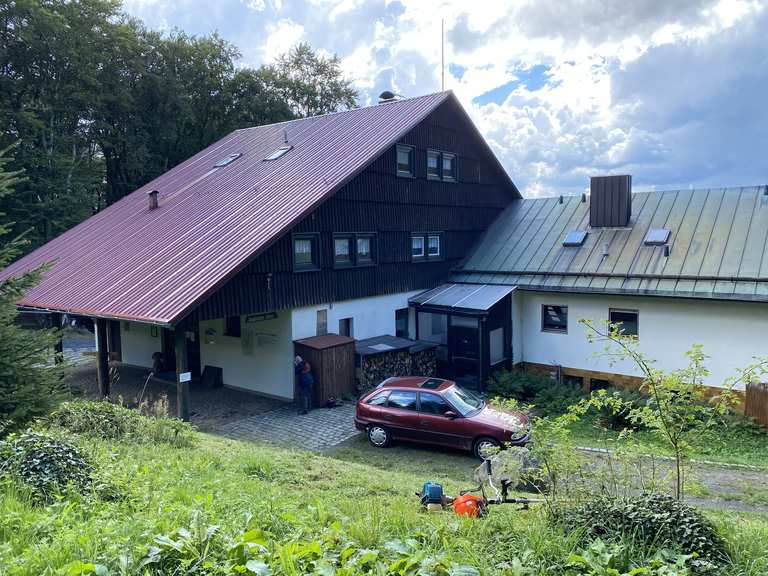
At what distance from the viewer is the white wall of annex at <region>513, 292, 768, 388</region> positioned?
16391 mm

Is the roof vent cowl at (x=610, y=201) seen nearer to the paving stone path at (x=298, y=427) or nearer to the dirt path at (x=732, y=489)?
the dirt path at (x=732, y=489)

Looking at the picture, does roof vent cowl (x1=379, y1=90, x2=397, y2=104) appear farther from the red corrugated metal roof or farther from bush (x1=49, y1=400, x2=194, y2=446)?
bush (x1=49, y1=400, x2=194, y2=446)

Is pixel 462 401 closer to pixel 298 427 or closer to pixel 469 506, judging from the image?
pixel 298 427

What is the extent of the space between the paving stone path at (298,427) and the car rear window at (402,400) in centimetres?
157

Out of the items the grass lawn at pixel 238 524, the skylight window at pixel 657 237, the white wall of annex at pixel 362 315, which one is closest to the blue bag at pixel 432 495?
the grass lawn at pixel 238 524

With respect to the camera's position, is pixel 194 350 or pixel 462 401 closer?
pixel 462 401

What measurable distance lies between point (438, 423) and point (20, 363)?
7738 millimetres

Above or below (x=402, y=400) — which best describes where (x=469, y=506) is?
above

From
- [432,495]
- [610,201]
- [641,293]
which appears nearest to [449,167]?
[610,201]

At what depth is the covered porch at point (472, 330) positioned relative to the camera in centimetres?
1889

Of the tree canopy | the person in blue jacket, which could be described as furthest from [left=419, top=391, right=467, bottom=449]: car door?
the tree canopy

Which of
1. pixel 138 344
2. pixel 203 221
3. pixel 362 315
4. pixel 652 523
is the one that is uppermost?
pixel 203 221

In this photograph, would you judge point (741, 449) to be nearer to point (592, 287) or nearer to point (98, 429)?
point (592, 287)

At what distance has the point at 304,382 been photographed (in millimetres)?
15422
